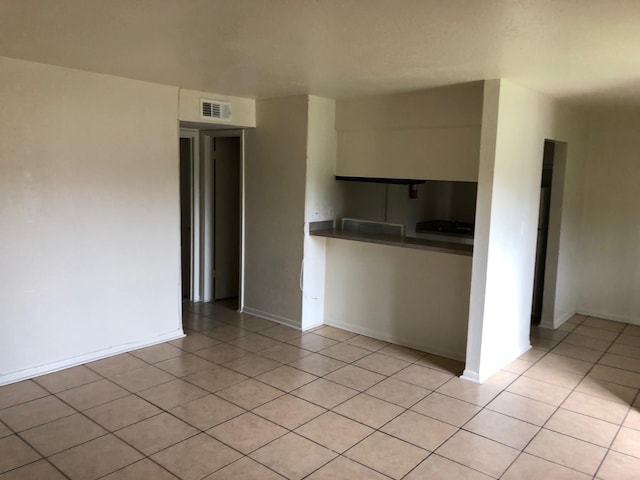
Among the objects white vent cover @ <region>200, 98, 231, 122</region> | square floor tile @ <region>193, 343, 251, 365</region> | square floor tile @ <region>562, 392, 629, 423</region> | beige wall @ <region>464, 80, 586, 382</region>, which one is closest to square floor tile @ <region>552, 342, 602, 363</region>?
beige wall @ <region>464, 80, 586, 382</region>

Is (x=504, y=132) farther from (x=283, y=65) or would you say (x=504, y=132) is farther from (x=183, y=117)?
(x=183, y=117)

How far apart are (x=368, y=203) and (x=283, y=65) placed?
7.30 ft

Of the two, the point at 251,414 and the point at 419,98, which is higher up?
the point at 419,98

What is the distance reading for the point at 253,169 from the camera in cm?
533

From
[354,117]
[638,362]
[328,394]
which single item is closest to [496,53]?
[354,117]

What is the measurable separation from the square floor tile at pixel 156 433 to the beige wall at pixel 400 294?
2.25m

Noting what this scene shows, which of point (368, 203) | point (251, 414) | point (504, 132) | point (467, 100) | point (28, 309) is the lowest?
point (251, 414)

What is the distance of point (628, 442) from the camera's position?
3146mm

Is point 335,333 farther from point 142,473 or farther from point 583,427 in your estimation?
point 142,473

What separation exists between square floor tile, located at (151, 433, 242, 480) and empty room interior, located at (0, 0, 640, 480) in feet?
0.06

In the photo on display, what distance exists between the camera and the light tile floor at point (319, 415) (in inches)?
110

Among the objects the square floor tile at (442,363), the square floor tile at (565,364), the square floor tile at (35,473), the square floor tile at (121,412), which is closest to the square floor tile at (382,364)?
→ the square floor tile at (442,363)

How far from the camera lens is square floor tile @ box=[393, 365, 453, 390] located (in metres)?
3.93

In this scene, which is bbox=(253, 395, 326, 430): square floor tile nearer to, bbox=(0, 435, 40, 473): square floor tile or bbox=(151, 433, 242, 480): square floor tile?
bbox=(151, 433, 242, 480): square floor tile
